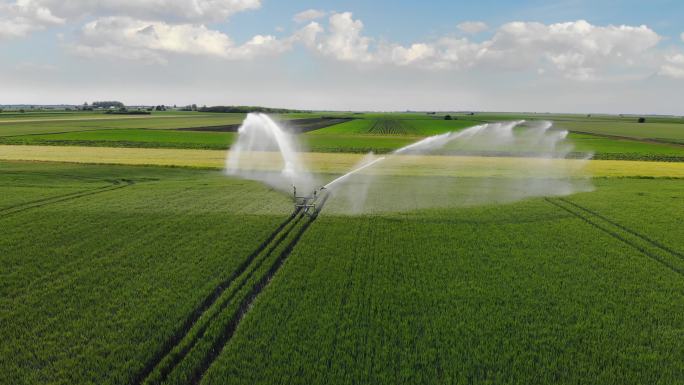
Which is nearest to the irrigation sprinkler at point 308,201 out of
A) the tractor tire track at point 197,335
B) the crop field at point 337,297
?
the crop field at point 337,297

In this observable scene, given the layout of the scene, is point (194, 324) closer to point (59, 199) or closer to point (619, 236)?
point (619, 236)

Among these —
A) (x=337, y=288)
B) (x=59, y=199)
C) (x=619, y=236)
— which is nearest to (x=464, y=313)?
(x=337, y=288)

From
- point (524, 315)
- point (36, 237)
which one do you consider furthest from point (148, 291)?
point (524, 315)

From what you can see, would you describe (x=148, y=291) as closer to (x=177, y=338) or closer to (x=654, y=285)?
(x=177, y=338)

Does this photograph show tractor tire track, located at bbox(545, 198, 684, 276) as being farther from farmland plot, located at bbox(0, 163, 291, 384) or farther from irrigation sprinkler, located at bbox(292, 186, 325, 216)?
farmland plot, located at bbox(0, 163, 291, 384)

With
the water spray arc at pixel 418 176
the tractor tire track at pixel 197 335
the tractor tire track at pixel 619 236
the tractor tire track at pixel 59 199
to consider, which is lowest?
the tractor tire track at pixel 197 335

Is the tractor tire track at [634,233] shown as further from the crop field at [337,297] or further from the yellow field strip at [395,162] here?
the yellow field strip at [395,162]
